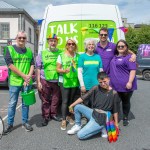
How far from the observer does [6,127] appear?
492 centimetres

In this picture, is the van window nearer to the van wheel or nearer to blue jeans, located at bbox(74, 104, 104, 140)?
blue jeans, located at bbox(74, 104, 104, 140)

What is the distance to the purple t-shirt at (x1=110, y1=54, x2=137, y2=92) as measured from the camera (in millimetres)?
4914

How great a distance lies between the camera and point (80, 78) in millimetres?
4750

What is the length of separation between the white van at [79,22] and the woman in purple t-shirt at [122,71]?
2.40 ft

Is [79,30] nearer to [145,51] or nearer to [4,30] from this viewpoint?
[145,51]

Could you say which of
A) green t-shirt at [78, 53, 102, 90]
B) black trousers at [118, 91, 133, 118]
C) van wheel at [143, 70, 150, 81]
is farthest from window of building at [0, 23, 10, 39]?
green t-shirt at [78, 53, 102, 90]

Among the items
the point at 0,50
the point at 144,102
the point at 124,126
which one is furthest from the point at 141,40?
the point at 124,126

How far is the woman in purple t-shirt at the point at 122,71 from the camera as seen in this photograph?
16.0ft

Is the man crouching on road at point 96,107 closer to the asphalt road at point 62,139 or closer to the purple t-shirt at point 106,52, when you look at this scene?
the asphalt road at point 62,139

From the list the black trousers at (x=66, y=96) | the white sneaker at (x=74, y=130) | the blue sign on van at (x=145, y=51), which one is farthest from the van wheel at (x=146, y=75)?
the white sneaker at (x=74, y=130)

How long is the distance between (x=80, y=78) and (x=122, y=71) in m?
0.84

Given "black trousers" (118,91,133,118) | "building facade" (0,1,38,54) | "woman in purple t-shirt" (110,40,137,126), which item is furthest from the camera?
"building facade" (0,1,38,54)

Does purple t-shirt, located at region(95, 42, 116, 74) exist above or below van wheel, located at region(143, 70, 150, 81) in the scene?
above

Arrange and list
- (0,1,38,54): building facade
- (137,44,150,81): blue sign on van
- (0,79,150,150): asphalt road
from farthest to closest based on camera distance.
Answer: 1. (0,1,38,54): building facade
2. (137,44,150,81): blue sign on van
3. (0,79,150,150): asphalt road
